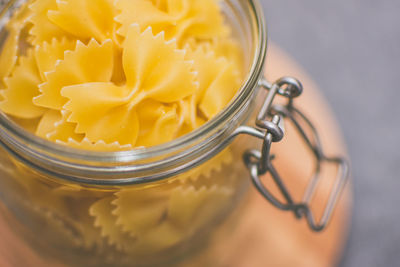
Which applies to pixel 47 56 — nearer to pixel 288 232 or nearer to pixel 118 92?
pixel 118 92

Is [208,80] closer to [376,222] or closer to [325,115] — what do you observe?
[325,115]

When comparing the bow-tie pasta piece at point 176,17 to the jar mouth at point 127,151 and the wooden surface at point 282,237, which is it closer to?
the jar mouth at point 127,151

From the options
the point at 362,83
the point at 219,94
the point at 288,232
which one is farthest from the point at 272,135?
the point at 362,83

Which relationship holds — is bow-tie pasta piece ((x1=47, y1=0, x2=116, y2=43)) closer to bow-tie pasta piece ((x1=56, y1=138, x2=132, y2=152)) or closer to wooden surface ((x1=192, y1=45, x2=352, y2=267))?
bow-tie pasta piece ((x1=56, y1=138, x2=132, y2=152))

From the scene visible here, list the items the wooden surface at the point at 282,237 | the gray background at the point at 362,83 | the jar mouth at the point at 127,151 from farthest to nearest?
1. the gray background at the point at 362,83
2. the wooden surface at the point at 282,237
3. the jar mouth at the point at 127,151

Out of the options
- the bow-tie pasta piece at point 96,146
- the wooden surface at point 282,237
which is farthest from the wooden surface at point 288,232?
the bow-tie pasta piece at point 96,146

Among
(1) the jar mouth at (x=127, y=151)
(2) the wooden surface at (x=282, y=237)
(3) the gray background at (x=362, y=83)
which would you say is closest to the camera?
(1) the jar mouth at (x=127, y=151)

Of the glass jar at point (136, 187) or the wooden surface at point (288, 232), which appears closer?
the glass jar at point (136, 187)

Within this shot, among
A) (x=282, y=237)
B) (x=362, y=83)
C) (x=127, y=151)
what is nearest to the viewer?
(x=127, y=151)

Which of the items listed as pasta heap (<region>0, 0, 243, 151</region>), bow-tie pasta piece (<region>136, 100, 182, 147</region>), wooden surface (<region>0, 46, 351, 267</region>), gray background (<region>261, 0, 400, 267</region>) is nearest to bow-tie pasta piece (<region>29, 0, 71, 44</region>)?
pasta heap (<region>0, 0, 243, 151</region>)
